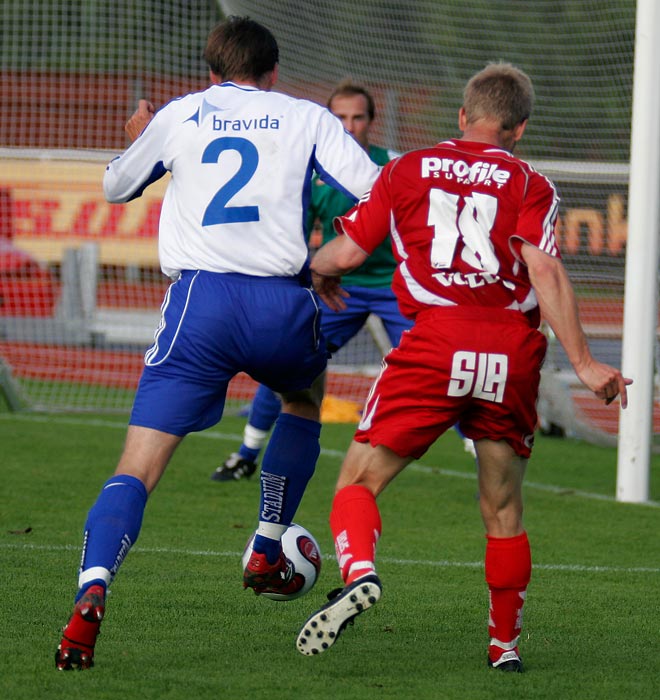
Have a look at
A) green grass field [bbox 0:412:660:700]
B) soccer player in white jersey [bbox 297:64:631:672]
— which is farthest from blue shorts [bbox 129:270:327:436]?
green grass field [bbox 0:412:660:700]

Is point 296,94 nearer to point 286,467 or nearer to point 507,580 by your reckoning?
point 286,467

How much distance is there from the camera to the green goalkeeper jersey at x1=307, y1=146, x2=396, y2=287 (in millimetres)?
7590

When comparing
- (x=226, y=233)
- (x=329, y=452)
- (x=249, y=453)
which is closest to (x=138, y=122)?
(x=226, y=233)

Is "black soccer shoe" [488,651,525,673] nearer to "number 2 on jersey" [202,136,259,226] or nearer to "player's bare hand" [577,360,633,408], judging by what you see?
"player's bare hand" [577,360,633,408]

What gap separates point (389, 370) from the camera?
150 inches

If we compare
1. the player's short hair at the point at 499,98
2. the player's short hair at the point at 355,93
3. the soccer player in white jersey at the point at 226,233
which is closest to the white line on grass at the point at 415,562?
the soccer player in white jersey at the point at 226,233

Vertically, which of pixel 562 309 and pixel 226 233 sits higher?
pixel 226 233

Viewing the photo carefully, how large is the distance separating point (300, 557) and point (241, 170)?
1430 millimetres

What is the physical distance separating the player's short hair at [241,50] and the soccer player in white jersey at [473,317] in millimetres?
787

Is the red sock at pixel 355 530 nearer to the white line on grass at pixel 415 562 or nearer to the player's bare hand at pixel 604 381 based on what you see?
the player's bare hand at pixel 604 381

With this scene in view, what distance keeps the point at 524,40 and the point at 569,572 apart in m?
10.8

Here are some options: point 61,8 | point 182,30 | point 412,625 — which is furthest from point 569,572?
point 61,8

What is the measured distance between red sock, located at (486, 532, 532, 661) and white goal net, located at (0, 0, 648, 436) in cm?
758

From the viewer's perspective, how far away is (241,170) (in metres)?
4.18
